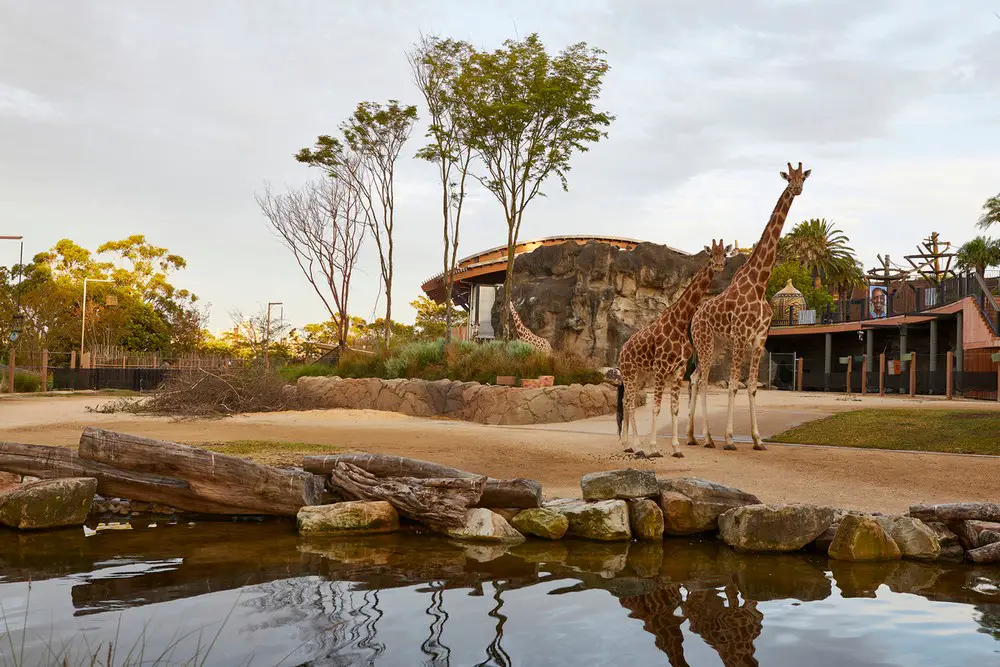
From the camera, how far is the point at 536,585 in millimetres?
5996

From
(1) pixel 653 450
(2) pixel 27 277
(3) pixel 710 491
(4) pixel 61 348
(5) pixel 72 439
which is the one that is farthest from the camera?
(2) pixel 27 277

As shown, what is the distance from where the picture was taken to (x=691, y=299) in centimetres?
1223

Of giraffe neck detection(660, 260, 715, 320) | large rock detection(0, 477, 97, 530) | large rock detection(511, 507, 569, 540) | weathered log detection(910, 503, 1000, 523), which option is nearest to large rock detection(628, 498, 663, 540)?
large rock detection(511, 507, 569, 540)

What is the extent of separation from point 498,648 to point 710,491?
3.83 metres

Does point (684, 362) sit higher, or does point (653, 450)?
point (684, 362)

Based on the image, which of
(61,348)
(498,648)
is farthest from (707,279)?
(61,348)

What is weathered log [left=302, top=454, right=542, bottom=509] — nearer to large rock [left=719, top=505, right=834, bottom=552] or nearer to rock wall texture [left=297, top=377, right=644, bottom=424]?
large rock [left=719, top=505, right=834, bottom=552]

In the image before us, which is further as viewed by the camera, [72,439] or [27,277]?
[27,277]

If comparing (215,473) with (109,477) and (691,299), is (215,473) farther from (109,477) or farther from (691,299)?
(691,299)

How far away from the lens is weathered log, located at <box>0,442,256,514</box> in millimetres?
8211

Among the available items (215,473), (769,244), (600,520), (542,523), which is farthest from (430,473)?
(769,244)

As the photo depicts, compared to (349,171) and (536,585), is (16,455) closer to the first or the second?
(536,585)

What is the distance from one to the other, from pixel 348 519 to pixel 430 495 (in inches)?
32.5

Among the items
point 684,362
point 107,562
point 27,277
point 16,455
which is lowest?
point 107,562
